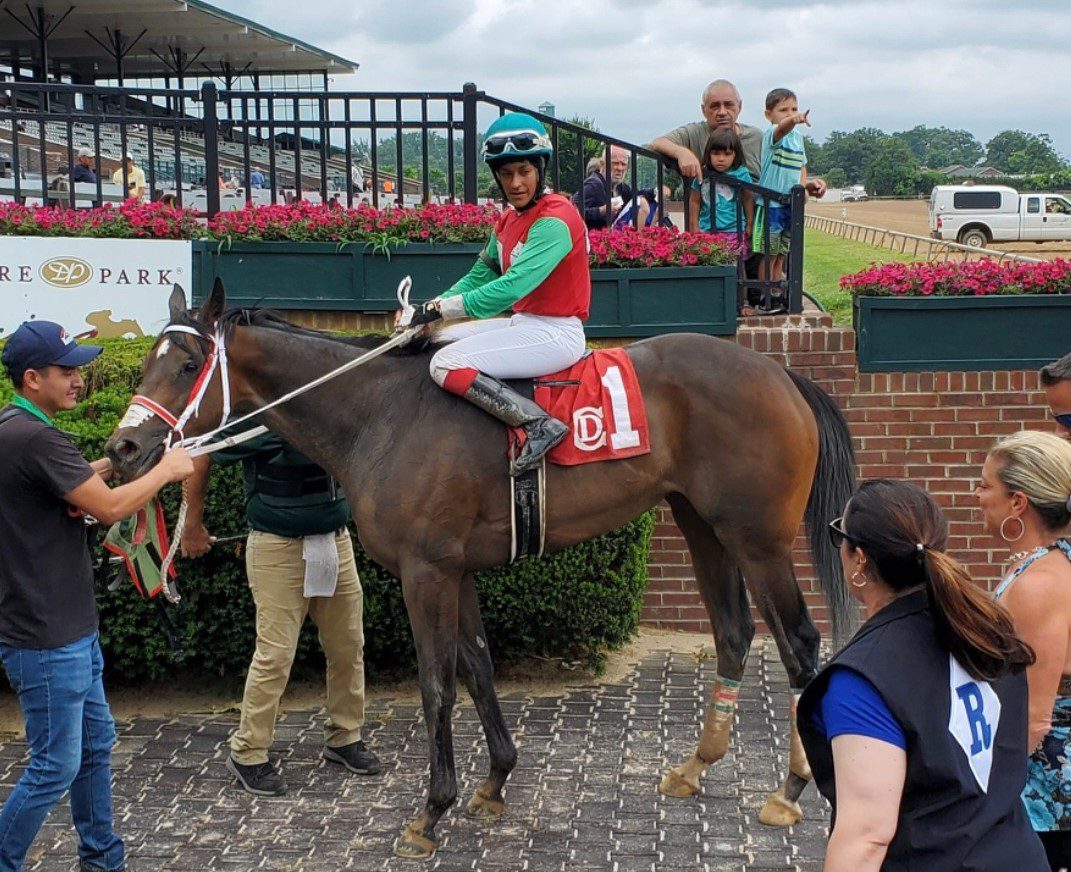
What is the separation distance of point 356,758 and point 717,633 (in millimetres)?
1747

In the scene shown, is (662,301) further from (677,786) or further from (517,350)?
(677,786)

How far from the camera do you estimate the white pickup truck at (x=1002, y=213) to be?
39000 millimetres

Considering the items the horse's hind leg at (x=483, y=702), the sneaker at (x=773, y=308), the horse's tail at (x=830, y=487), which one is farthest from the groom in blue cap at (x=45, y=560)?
the sneaker at (x=773, y=308)

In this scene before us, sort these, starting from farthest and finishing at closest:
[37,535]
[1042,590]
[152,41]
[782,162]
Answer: [152,41] < [782,162] < [37,535] < [1042,590]

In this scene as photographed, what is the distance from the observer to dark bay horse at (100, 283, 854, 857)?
16.8 feet

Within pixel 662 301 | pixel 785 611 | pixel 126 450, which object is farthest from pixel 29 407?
pixel 662 301

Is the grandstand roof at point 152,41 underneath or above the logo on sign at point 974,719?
above

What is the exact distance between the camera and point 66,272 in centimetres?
843

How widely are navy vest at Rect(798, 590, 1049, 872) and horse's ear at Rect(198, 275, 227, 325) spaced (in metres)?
3.27

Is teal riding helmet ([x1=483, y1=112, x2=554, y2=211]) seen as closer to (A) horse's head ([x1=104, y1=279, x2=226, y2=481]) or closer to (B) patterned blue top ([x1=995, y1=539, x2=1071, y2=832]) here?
(A) horse's head ([x1=104, y1=279, x2=226, y2=481])

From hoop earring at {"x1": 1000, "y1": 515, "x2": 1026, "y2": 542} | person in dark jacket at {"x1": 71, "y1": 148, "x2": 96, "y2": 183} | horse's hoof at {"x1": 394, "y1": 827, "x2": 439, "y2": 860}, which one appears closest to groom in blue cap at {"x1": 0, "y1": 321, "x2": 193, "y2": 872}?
horse's hoof at {"x1": 394, "y1": 827, "x2": 439, "y2": 860}

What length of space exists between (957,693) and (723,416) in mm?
3021

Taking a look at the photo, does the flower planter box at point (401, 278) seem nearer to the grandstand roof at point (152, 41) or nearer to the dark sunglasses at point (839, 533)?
the dark sunglasses at point (839, 533)

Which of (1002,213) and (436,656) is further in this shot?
(1002,213)
